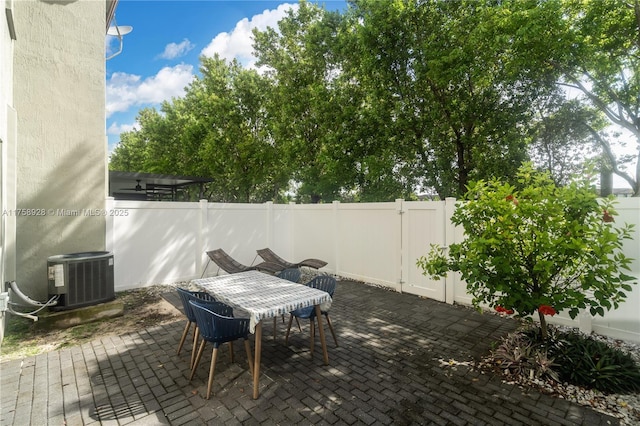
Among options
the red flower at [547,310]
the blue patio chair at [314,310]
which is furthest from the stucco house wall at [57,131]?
the red flower at [547,310]

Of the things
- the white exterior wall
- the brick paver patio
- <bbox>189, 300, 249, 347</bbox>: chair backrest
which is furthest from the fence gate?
the white exterior wall

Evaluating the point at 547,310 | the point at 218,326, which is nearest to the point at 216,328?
the point at 218,326

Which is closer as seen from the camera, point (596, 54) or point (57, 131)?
point (57, 131)

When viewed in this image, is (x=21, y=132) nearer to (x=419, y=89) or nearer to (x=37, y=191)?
(x=37, y=191)

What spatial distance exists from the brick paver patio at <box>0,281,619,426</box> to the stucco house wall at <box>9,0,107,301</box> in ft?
7.09

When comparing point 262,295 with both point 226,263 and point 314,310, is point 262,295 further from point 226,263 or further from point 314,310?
point 226,263

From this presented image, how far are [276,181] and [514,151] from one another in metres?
11.6

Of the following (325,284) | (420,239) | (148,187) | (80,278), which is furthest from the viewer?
(148,187)

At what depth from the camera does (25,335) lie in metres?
4.36

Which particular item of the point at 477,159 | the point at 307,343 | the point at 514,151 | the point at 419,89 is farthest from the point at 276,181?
the point at 307,343

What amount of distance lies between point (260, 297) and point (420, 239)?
3.97 metres

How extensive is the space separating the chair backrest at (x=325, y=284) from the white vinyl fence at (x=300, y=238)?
2887mm

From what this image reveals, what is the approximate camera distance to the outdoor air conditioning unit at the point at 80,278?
4.68m

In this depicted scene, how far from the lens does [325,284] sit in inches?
165
